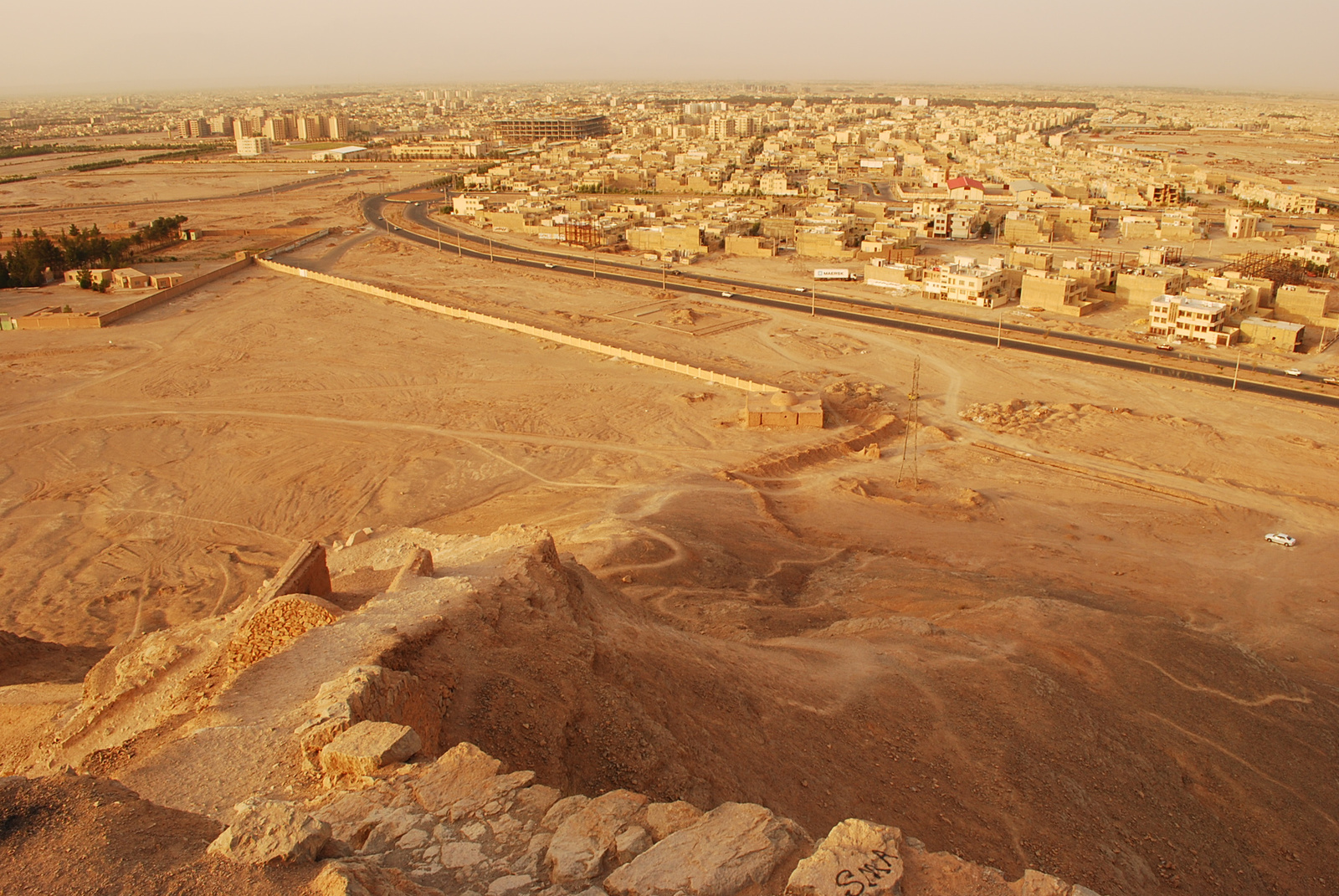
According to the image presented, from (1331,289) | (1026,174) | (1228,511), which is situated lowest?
(1228,511)

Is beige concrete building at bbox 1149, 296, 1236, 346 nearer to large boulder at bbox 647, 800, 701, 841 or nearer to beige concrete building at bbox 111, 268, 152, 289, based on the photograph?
large boulder at bbox 647, 800, 701, 841

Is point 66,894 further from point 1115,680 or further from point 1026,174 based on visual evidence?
point 1026,174

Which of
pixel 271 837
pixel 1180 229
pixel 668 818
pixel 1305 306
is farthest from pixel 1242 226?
pixel 271 837

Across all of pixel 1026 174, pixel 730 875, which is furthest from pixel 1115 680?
pixel 1026 174

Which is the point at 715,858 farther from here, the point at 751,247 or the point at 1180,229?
the point at 1180,229

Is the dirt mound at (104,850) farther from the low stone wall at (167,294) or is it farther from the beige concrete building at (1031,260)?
the beige concrete building at (1031,260)


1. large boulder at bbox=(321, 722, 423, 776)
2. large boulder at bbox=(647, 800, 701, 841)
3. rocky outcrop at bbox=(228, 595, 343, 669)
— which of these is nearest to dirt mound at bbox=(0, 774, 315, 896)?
large boulder at bbox=(321, 722, 423, 776)

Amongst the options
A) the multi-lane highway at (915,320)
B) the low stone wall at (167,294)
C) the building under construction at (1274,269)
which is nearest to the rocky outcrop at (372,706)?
the multi-lane highway at (915,320)
